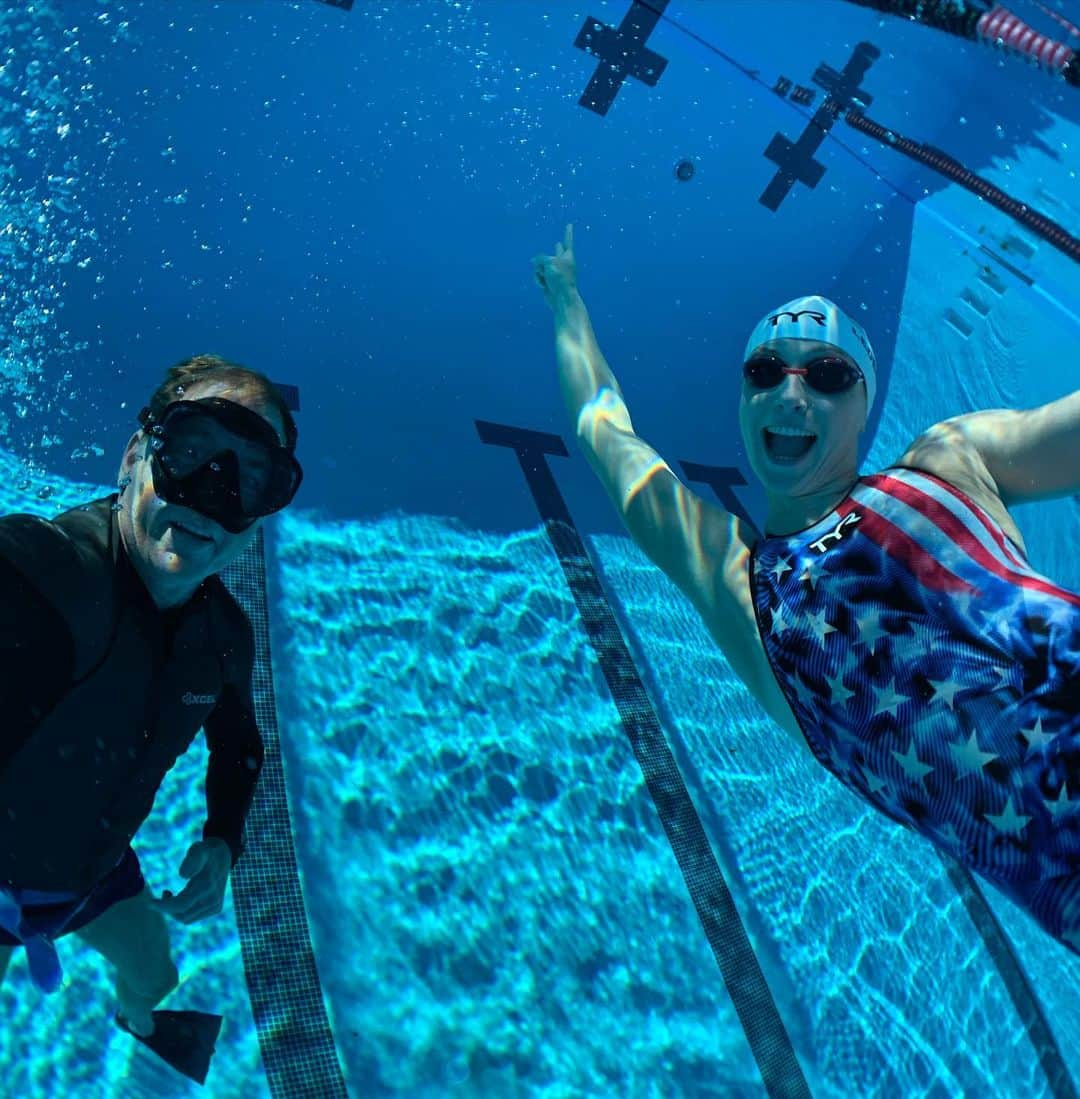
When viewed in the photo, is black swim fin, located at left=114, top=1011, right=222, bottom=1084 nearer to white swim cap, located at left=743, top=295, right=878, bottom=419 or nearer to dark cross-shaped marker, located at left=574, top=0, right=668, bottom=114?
white swim cap, located at left=743, top=295, right=878, bottom=419

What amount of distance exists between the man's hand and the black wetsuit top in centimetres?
14

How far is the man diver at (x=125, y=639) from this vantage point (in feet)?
5.06

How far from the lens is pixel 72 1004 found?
105 inches

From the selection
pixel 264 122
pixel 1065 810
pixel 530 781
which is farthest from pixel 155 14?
pixel 1065 810

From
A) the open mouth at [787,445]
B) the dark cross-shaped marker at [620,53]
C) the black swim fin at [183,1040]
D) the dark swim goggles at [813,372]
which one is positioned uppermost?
the dark cross-shaped marker at [620,53]

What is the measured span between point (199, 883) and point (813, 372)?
188cm

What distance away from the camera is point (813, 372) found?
241 cm

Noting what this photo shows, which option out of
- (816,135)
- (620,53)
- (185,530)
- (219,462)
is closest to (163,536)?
(185,530)

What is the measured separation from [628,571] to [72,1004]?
→ 121 inches

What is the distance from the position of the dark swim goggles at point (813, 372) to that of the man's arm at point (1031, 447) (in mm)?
292

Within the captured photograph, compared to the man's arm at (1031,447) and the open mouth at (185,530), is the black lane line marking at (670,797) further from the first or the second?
the open mouth at (185,530)

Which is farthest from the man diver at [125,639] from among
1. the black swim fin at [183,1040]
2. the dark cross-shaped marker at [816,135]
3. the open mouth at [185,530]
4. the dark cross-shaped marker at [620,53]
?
the dark cross-shaped marker at [816,135]

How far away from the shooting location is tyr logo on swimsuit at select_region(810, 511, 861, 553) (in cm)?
212

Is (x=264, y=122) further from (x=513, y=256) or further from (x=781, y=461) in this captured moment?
(x=781, y=461)
